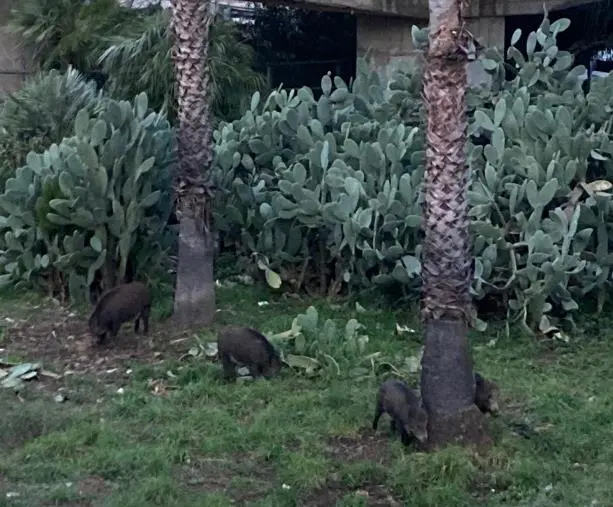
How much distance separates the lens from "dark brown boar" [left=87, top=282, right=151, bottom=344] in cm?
885

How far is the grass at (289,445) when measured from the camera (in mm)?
6078

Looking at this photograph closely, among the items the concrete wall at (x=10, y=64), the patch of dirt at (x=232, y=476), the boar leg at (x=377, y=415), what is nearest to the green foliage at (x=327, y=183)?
the boar leg at (x=377, y=415)

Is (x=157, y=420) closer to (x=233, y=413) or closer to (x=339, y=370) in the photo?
(x=233, y=413)

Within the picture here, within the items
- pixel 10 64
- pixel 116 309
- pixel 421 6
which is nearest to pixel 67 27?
pixel 10 64

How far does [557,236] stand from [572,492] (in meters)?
3.24

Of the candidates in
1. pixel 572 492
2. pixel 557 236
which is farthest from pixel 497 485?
pixel 557 236

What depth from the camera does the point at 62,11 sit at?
1521cm

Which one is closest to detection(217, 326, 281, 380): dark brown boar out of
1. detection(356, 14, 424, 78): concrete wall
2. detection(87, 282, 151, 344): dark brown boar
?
detection(87, 282, 151, 344): dark brown boar

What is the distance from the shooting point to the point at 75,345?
29.8ft

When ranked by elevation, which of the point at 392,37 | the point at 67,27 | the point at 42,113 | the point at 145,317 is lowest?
the point at 145,317

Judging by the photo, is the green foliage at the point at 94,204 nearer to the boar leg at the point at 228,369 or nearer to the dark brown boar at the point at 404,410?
the boar leg at the point at 228,369

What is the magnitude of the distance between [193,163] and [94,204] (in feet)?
3.35

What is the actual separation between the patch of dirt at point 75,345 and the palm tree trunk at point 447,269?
2.70 metres

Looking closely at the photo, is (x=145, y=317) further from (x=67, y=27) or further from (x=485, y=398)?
(x=67, y=27)
